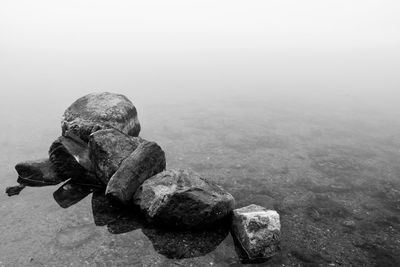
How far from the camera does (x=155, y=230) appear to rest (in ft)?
46.9

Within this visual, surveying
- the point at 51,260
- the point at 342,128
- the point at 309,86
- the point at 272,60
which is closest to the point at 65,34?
the point at 272,60

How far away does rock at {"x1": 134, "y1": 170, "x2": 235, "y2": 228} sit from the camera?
13789 mm

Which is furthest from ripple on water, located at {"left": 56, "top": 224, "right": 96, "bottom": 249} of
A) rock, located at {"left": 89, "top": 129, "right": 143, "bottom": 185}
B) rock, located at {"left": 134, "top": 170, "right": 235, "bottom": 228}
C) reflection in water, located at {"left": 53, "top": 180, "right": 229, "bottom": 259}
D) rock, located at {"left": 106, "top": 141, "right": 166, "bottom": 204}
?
rock, located at {"left": 89, "top": 129, "right": 143, "bottom": 185}

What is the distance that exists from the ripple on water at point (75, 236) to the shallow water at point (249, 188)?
39 millimetres

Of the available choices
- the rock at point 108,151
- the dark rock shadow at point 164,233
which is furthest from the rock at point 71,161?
the dark rock shadow at point 164,233

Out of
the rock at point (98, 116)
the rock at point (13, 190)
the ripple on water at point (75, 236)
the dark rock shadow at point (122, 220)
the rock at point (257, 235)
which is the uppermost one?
the rock at point (98, 116)

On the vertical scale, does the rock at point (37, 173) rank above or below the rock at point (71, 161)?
below

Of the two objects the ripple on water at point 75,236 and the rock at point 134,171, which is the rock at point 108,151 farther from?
the ripple on water at point 75,236

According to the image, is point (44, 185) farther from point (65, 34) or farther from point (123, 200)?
point (65, 34)

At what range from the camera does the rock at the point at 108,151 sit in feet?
54.0

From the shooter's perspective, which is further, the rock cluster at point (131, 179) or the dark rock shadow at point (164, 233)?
the rock cluster at point (131, 179)

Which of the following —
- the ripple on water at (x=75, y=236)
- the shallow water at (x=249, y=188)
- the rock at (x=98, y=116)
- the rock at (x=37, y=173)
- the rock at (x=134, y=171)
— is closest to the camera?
the shallow water at (x=249, y=188)

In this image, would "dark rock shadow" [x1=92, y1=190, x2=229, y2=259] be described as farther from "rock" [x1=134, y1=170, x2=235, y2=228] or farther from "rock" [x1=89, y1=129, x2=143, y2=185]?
"rock" [x1=89, y1=129, x2=143, y2=185]

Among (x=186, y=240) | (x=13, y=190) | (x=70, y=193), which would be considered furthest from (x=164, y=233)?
(x=13, y=190)
